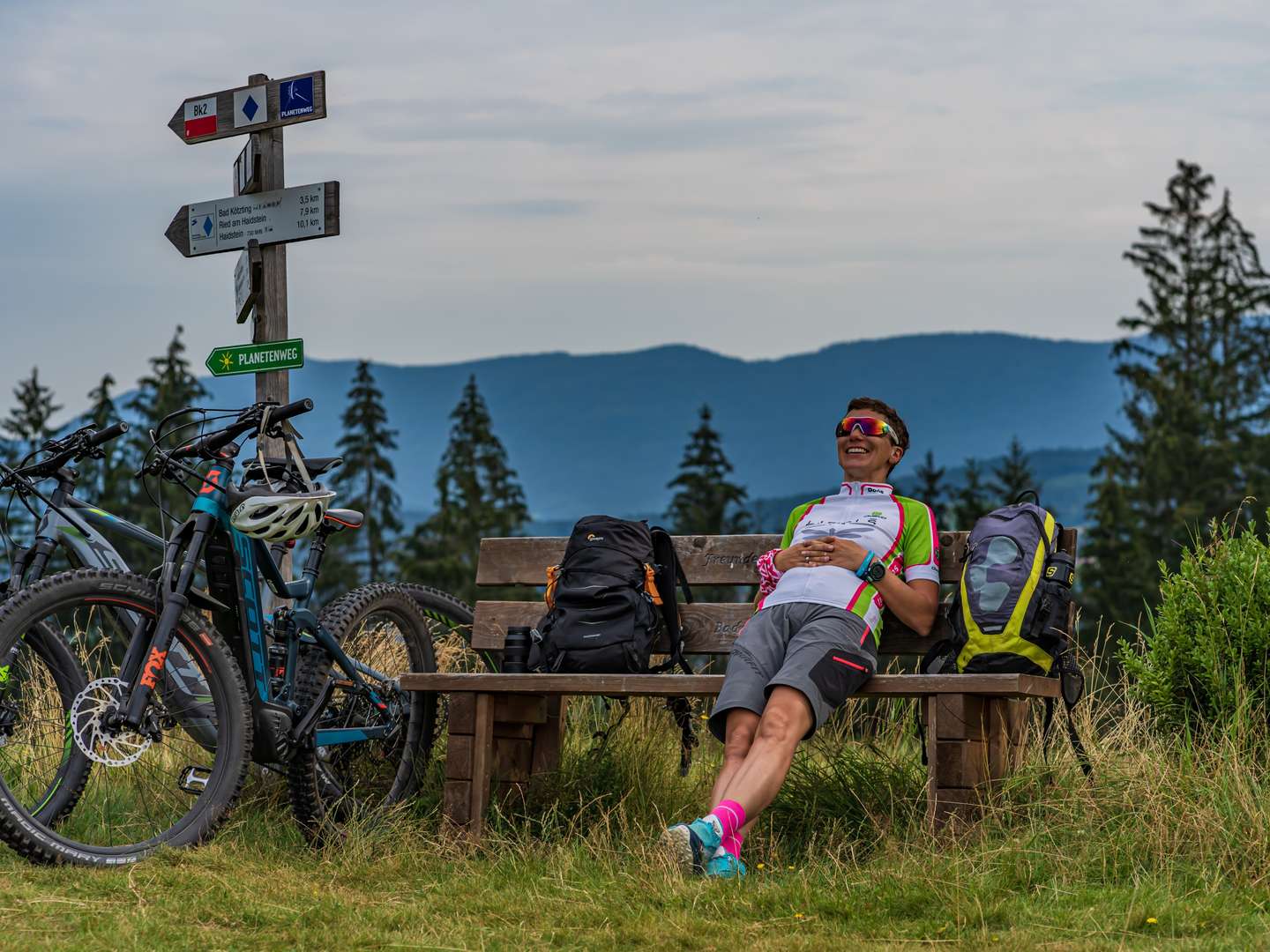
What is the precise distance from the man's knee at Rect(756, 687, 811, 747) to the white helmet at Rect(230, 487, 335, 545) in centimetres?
156

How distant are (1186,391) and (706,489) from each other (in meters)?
16.9

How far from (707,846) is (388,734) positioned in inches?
64.7

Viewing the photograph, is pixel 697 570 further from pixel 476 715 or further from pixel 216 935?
pixel 216 935

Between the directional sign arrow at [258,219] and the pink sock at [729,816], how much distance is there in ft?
10.5

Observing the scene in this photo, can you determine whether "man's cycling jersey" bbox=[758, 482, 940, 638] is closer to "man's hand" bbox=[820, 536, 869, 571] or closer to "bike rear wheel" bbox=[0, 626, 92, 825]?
"man's hand" bbox=[820, 536, 869, 571]

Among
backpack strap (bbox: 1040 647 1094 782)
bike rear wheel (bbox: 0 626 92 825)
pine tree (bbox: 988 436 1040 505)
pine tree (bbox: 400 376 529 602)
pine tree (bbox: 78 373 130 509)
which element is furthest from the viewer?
pine tree (bbox: 988 436 1040 505)

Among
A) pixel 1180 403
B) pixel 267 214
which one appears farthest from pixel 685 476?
pixel 267 214

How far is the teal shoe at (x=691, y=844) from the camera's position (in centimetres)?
432

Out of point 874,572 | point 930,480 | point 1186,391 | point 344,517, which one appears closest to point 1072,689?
point 874,572

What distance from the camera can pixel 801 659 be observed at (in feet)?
16.3

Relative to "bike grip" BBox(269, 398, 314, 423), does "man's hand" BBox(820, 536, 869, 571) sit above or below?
below

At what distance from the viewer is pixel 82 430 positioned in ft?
16.7

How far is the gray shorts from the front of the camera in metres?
4.89

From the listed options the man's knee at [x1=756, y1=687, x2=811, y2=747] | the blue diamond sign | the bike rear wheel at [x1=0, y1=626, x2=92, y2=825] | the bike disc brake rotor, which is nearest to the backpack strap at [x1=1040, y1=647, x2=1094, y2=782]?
the man's knee at [x1=756, y1=687, x2=811, y2=747]
